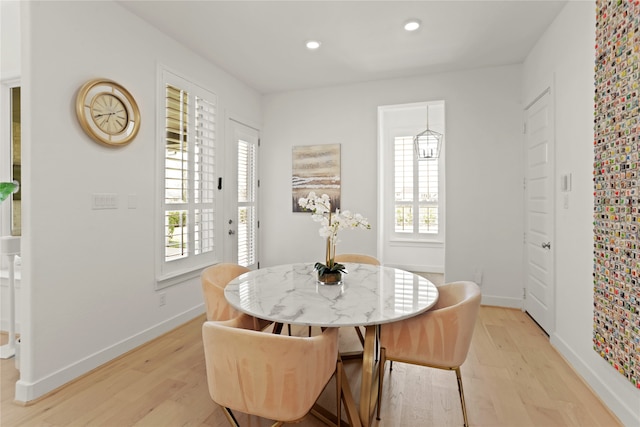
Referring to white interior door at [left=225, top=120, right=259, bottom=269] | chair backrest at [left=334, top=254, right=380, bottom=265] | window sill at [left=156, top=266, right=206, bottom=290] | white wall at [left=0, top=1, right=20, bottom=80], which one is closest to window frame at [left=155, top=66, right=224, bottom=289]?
window sill at [left=156, top=266, right=206, bottom=290]

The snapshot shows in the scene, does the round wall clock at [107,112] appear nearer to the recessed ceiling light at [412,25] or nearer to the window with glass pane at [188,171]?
the window with glass pane at [188,171]

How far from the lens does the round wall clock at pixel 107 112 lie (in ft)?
7.57

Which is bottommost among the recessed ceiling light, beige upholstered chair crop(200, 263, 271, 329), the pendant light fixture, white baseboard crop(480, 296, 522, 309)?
white baseboard crop(480, 296, 522, 309)

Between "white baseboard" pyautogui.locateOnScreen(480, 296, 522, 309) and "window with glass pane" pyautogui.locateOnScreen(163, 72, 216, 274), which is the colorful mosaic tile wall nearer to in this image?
"white baseboard" pyautogui.locateOnScreen(480, 296, 522, 309)

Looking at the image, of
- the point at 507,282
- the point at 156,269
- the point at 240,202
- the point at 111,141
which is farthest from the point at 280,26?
the point at 507,282

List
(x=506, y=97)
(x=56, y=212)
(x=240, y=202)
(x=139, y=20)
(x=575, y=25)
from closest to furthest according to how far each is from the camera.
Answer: (x=56, y=212)
(x=575, y=25)
(x=139, y=20)
(x=506, y=97)
(x=240, y=202)

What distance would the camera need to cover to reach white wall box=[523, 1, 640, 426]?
2.10 meters

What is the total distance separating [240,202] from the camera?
14.0ft

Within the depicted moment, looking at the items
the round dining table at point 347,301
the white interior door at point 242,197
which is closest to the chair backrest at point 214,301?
the round dining table at point 347,301

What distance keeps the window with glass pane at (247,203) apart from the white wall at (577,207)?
342cm

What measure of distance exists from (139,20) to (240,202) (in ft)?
7.17

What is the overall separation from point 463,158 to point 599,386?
2.56m

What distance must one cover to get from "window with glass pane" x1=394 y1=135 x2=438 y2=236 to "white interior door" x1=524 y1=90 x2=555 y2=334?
2144mm

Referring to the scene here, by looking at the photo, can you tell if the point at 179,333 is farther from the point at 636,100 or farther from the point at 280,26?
the point at 636,100
